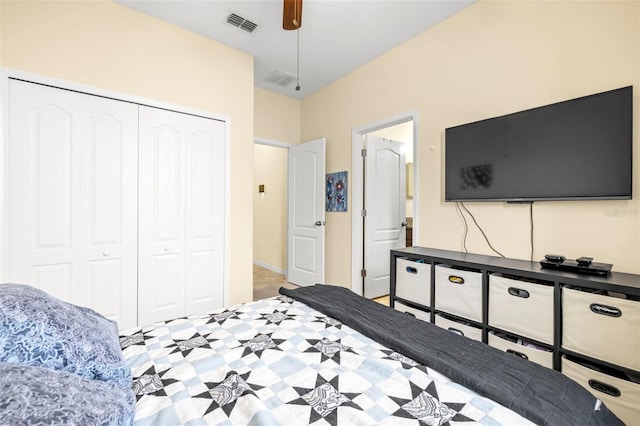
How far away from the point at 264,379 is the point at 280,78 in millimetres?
3706

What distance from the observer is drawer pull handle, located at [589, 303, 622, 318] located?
1456mm

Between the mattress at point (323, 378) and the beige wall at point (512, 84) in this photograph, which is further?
the beige wall at point (512, 84)

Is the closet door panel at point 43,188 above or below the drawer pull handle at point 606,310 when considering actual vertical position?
above

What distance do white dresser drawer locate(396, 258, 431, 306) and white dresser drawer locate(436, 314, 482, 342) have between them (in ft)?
0.48

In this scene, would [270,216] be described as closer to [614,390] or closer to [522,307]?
[522,307]

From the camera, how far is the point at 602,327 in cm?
150

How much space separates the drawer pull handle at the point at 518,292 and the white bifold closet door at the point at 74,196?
295cm

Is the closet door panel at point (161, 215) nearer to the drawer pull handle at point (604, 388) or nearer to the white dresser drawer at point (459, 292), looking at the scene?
the white dresser drawer at point (459, 292)

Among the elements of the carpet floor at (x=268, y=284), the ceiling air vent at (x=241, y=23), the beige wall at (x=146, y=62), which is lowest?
the carpet floor at (x=268, y=284)

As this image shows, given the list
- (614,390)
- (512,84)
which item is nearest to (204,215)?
(512,84)

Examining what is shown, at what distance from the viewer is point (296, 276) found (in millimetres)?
4438

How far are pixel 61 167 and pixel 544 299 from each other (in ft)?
11.4

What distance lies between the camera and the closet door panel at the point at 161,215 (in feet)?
8.70

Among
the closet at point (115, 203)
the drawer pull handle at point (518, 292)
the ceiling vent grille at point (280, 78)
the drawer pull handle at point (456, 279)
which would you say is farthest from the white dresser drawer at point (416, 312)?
the ceiling vent grille at point (280, 78)
